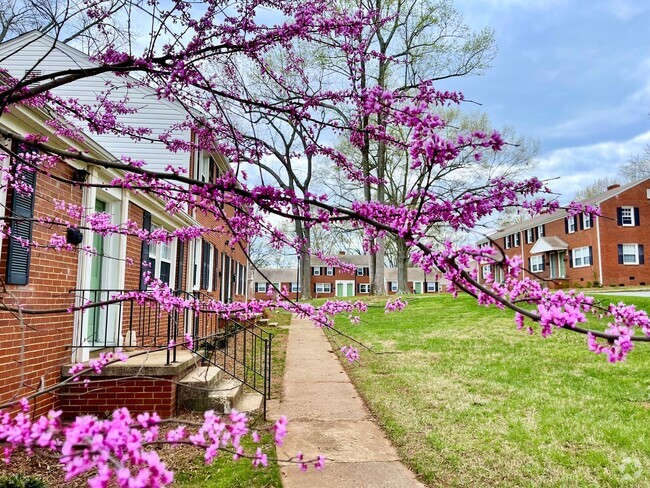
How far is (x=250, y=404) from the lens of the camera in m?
5.90

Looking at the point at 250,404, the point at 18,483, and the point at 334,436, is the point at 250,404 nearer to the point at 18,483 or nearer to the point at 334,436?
the point at 334,436

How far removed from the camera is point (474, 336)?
36.0 ft

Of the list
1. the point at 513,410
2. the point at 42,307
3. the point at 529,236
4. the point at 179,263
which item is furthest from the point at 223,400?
the point at 529,236

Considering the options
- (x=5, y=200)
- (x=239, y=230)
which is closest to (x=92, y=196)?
(x=5, y=200)

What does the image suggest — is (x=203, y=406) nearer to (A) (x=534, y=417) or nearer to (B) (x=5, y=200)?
(B) (x=5, y=200)

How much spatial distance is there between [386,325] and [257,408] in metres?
8.84

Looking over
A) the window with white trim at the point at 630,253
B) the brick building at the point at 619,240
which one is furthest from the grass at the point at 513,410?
the window with white trim at the point at 630,253

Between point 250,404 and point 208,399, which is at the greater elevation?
point 208,399

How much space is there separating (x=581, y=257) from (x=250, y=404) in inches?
1136

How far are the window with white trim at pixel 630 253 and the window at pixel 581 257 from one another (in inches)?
70.0

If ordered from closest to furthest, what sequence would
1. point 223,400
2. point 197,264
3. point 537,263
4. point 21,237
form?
point 21,237
point 223,400
point 197,264
point 537,263

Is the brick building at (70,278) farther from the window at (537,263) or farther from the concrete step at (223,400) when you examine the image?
the window at (537,263)

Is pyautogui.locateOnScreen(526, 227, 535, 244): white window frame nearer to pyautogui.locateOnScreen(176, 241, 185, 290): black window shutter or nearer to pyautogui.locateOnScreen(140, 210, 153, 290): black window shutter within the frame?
pyautogui.locateOnScreen(176, 241, 185, 290): black window shutter

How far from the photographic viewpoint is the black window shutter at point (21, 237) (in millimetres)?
4414
